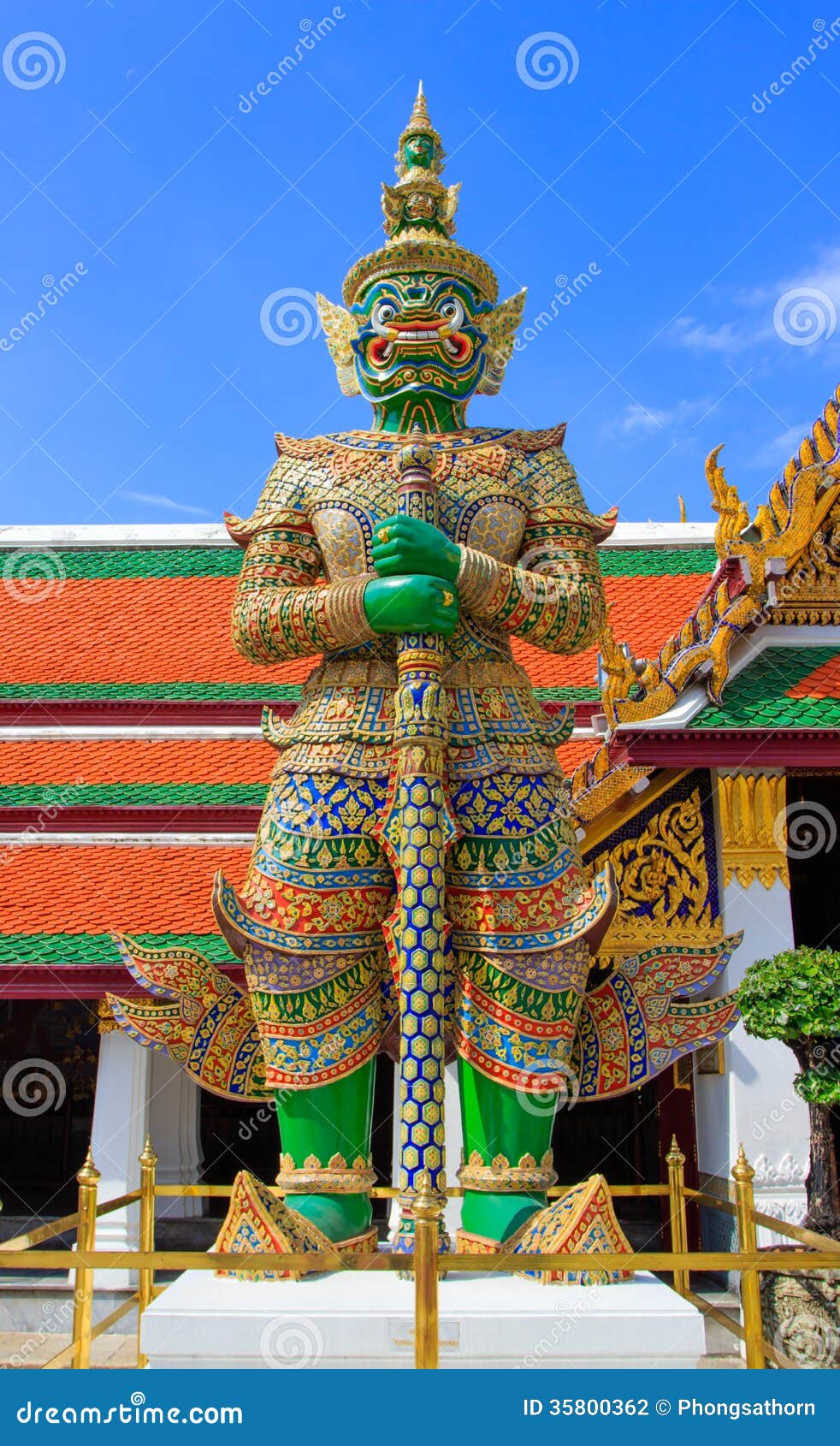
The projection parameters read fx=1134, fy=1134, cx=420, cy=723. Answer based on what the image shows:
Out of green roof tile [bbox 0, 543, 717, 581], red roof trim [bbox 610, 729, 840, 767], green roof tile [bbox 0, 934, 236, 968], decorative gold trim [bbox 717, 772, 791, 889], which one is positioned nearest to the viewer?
red roof trim [bbox 610, 729, 840, 767]

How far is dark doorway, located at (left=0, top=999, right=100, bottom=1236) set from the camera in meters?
9.69

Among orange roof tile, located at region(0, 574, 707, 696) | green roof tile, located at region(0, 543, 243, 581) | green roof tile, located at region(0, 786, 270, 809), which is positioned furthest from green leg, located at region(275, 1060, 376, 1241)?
green roof tile, located at region(0, 543, 243, 581)

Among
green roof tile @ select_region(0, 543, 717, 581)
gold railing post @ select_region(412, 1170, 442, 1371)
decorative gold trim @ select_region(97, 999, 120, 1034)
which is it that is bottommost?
gold railing post @ select_region(412, 1170, 442, 1371)

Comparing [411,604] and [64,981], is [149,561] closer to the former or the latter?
[64,981]

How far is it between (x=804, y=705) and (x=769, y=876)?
1.01 metres

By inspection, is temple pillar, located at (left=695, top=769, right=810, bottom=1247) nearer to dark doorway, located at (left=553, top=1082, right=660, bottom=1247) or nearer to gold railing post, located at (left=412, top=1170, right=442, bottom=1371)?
dark doorway, located at (left=553, top=1082, right=660, bottom=1247)

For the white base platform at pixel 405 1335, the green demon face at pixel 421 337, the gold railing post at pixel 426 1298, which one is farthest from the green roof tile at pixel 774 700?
the gold railing post at pixel 426 1298

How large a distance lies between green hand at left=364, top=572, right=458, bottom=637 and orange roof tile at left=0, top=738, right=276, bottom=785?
389 cm

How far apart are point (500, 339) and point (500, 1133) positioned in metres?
3.21

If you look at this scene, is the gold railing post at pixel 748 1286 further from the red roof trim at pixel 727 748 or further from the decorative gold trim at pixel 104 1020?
the decorative gold trim at pixel 104 1020

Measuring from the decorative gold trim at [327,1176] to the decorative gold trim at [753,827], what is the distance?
3.35 meters

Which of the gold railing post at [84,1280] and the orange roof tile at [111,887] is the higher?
the orange roof tile at [111,887]

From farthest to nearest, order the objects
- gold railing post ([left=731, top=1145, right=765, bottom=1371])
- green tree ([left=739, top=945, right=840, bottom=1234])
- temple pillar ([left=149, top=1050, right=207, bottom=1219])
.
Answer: temple pillar ([left=149, top=1050, right=207, bottom=1219]), green tree ([left=739, top=945, right=840, bottom=1234]), gold railing post ([left=731, top=1145, right=765, bottom=1371])

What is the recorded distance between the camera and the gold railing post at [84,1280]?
3.81 m
